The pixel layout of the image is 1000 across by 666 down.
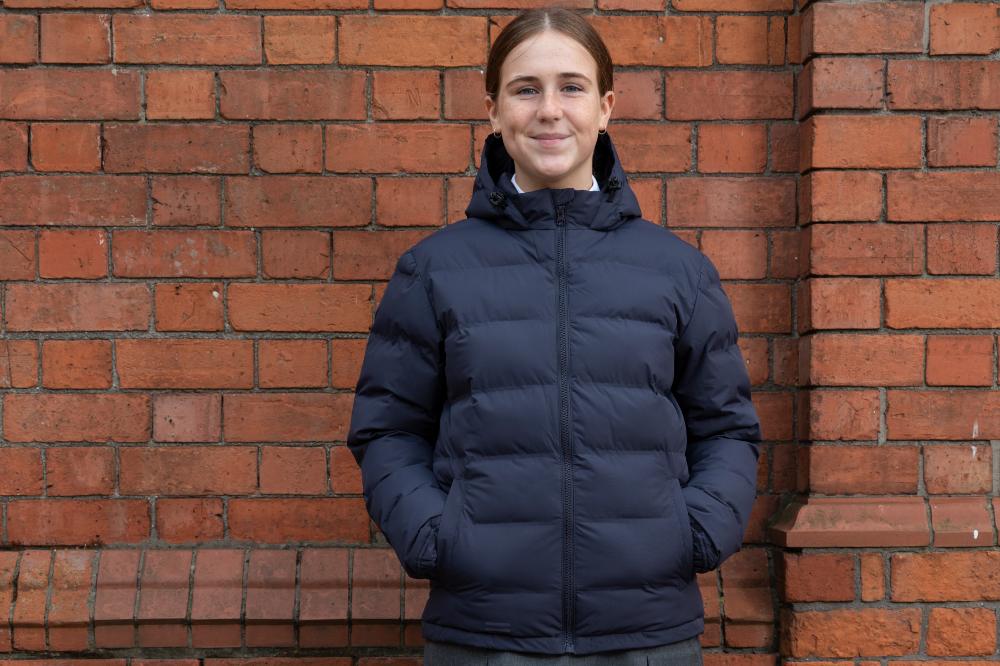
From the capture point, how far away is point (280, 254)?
9.05 ft

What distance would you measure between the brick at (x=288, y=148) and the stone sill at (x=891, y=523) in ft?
4.88

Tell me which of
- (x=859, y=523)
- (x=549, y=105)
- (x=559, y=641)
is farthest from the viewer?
(x=859, y=523)

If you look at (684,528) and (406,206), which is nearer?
(684,528)

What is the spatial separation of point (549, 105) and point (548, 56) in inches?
4.0

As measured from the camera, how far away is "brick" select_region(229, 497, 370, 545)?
2.76 m

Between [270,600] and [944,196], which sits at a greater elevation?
[944,196]

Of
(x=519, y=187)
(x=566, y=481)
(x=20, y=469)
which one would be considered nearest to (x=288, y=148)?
(x=519, y=187)

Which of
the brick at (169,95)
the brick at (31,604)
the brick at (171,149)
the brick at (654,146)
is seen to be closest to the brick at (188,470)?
the brick at (31,604)

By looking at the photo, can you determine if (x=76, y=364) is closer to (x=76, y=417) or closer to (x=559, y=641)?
(x=76, y=417)

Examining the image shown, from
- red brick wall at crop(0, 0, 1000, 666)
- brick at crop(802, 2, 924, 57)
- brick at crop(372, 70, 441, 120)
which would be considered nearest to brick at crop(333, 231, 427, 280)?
red brick wall at crop(0, 0, 1000, 666)

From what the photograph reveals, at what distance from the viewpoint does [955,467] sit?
2.66 meters

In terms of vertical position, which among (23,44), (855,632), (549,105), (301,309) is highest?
(23,44)

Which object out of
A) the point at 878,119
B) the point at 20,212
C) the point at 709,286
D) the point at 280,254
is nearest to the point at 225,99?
the point at 280,254

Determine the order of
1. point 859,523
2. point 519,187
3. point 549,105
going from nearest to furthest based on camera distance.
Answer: point 549,105, point 519,187, point 859,523
